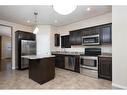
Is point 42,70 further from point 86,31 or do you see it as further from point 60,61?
point 86,31

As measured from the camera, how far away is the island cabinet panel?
3.10 meters

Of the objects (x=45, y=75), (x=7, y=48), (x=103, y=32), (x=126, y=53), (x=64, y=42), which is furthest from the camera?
(x=7, y=48)

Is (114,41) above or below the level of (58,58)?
above

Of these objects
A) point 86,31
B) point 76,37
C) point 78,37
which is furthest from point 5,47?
point 86,31

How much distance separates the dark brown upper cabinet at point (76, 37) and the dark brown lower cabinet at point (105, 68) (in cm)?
151

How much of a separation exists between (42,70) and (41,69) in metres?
0.05

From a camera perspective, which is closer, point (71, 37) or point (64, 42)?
point (71, 37)

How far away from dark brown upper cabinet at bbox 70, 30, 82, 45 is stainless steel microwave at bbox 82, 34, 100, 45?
9.5 inches

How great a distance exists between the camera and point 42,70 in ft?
10.3
